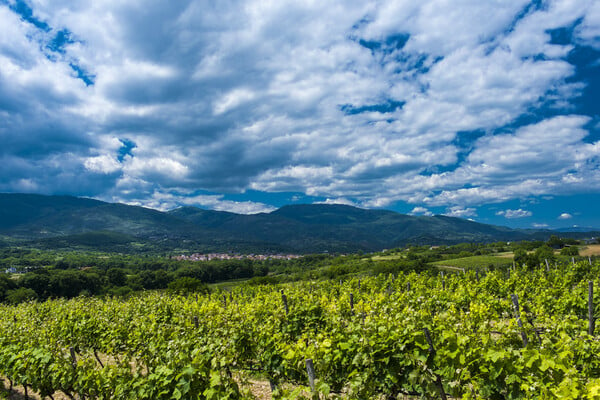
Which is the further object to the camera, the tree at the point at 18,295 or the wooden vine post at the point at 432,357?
the tree at the point at 18,295

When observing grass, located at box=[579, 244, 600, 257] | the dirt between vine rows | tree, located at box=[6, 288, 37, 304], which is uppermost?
grass, located at box=[579, 244, 600, 257]

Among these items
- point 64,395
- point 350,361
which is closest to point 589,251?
point 350,361

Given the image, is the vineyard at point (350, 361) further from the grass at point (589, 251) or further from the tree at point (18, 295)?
the grass at point (589, 251)

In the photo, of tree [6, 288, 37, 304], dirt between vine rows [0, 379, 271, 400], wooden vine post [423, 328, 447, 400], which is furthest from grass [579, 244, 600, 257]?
tree [6, 288, 37, 304]

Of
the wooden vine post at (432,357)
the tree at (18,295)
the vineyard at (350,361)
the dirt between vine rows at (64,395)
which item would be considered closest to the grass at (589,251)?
the vineyard at (350,361)

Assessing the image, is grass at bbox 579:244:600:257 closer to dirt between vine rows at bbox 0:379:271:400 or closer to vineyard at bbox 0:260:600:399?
vineyard at bbox 0:260:600:399

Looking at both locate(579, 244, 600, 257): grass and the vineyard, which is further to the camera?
locate(579, 244, 600, 257): grass

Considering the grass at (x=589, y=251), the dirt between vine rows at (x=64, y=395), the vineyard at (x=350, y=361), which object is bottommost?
the dirt between vine rows at (x=64, y=395)

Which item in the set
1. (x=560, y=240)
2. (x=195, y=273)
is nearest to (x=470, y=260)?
(x=560, y=240)

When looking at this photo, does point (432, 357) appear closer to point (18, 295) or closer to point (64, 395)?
point (64, 395)

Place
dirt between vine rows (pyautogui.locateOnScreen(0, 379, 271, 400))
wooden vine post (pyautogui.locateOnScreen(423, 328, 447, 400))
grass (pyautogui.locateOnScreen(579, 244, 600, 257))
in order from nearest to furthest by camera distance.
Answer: wooden vine post (pyautogui.locateOnScreen(423, 328, 447, 400)) < dirt between vine rows (pyautogui.locateOnScreen(0, 379, 271, 400)) < grass (pyautogui.locateOnScreen(579, 244, 600, 257))

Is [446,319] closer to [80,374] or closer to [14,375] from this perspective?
[80,374]

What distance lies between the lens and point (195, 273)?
94562mm

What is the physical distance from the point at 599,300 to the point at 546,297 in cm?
139
